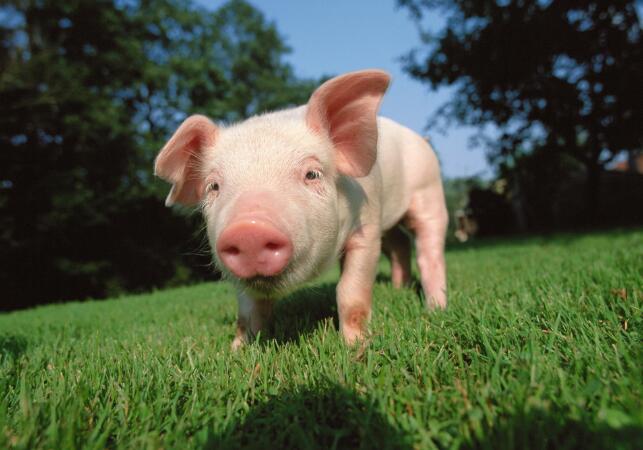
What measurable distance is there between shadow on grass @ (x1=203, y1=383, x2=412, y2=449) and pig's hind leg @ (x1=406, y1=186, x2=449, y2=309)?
2.36m

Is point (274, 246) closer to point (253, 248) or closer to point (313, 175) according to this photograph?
point (253, 248)

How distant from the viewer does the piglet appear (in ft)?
6.61

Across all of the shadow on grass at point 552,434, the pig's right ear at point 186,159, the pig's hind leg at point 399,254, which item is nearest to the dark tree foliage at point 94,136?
the pig's hind leg at point 399,254

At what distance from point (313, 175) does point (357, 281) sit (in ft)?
2.60

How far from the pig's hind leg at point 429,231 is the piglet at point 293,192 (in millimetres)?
202

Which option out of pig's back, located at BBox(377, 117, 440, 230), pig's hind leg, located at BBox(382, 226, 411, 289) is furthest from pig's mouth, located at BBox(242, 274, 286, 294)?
pig's hind leg, located at BBox(382, 226, 411, 289)

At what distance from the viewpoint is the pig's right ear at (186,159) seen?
8.86ft

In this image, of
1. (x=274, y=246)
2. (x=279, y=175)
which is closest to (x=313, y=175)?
(x=279, y=175)

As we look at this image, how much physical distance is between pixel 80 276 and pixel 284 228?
1558 centimetres

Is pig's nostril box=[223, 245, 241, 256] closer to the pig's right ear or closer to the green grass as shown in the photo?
the green grass

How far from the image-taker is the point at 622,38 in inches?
560

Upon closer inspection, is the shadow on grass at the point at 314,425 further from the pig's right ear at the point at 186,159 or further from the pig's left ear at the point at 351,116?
the pig's right ear at the point at 186,159

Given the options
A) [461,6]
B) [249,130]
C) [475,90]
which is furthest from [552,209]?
[249,130]

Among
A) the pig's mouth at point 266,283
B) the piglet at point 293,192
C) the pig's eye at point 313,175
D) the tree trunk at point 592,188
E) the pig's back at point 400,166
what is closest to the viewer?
the piglet at point 293,192
